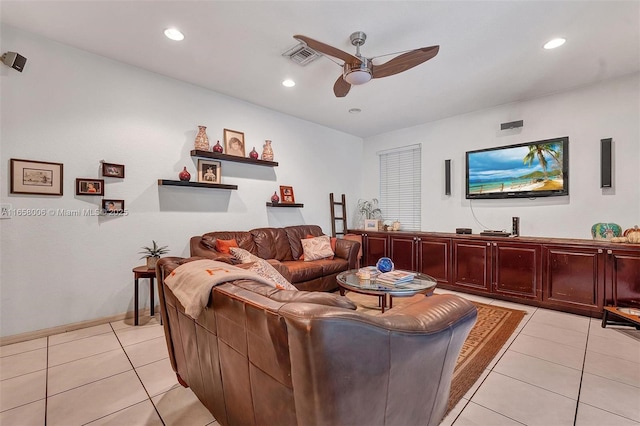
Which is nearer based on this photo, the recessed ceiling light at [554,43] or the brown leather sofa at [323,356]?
the brown leather sofa at [323,356]

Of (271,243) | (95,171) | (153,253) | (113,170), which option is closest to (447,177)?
(271,243)

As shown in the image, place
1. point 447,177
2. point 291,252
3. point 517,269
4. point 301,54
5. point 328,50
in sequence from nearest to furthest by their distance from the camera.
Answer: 1. point 328,50
2. point 301,54
3. point 517,269
4. point 291,252
5. point 447,177

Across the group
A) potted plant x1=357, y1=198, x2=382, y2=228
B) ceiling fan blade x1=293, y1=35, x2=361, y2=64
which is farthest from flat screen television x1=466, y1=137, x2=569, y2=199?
ceiling fan blade x1=293, y1=35, x2=361, y2=64

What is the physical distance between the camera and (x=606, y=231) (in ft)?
10.9

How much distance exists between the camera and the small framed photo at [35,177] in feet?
8.38

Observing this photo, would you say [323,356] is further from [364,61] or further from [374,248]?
[374,248]

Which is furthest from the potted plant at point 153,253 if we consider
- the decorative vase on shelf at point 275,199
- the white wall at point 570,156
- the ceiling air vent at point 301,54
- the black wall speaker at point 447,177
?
the black wall speaker at point 447,177

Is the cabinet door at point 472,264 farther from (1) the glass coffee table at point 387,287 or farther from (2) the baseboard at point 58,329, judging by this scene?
(2) the baseboard at point 58,329

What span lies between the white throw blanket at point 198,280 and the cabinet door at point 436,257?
3.64 m

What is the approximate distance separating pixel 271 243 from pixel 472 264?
2.90 m

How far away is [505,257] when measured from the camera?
149 inches

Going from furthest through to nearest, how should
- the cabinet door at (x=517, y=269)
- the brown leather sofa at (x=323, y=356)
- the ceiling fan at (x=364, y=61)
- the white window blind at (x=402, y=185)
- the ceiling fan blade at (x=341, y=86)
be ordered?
the white window blind at (x=402, y=185) → the cabinet door at (x=517, y=269) → the ceiling fan blade at (x=341, y=86) → the ceiling fan at (x=364, y=61) → the brown leather sofa at (x=323, y=356)

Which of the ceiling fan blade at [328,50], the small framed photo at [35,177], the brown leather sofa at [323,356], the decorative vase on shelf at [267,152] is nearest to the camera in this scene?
the brown leather sofa at [323,356]

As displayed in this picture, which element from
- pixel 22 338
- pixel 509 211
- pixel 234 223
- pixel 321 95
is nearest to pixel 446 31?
pixel 321 95
